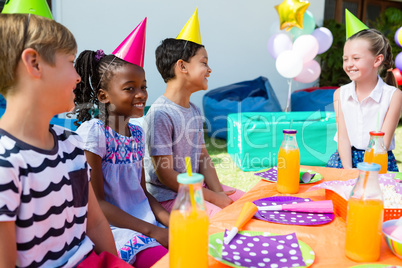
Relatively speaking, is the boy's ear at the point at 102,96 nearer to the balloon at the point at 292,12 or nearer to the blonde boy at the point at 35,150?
the blonde boy at the point at 35,150

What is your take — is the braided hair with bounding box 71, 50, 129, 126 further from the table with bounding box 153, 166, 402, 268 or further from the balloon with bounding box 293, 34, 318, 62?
the balloon with bounding box 293, 34, 318, 62

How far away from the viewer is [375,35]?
1.88m

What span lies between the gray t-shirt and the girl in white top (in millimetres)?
793

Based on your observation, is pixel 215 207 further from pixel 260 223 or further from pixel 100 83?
pixel 100 83

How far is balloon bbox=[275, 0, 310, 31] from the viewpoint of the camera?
378 centimetres

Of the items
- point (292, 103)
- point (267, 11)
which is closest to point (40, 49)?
point (292, 103)

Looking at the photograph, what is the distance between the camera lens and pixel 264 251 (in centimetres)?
79

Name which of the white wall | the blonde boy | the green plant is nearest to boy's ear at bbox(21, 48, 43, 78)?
the blonde boy

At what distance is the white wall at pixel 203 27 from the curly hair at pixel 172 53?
230cm

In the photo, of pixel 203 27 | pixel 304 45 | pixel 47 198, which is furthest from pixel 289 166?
pixel 203 27

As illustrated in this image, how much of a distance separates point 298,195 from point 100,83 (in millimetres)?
841

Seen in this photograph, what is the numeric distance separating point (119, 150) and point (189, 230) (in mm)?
703

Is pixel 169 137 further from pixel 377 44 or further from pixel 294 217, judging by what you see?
pixel 377 44

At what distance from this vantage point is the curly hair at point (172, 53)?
5.79ft
